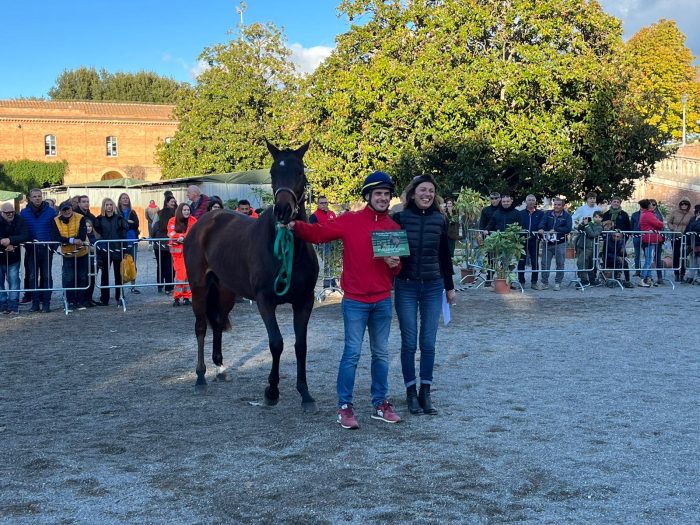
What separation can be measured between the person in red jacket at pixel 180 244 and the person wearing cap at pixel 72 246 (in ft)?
5.10

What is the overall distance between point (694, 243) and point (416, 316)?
12.4m

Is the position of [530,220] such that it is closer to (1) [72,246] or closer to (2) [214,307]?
(1) [72,246]

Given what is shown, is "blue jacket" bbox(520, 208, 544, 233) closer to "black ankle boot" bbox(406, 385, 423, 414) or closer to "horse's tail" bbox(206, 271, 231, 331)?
"horse's tail" bbox(206, 271, 231, 331)

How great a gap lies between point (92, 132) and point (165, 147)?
1404cm

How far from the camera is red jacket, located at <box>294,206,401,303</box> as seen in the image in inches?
238

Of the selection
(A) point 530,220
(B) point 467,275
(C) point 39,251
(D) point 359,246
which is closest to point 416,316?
(D) point 359,246

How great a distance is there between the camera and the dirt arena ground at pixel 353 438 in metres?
4.41

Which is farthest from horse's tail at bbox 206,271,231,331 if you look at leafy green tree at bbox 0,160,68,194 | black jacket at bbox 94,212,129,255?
leafy green tree at bbox 0,160,68,194

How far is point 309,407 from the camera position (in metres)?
6.53

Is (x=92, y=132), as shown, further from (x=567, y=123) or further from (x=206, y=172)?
(x=567, y=123)

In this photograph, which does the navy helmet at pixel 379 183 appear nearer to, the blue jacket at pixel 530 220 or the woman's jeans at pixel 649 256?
the blue jacket at pixel 530 220

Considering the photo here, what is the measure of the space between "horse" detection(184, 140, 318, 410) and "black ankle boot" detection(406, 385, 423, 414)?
0.83m

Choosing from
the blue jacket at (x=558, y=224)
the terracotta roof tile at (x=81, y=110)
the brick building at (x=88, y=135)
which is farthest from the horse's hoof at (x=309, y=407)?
the brick building at (x=88, y=135)

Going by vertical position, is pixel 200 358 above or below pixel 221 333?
below
